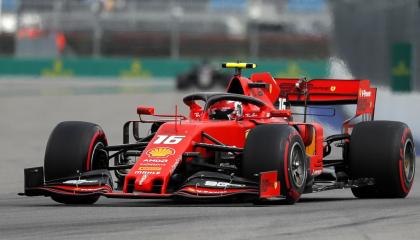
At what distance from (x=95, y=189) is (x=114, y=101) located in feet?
91.2

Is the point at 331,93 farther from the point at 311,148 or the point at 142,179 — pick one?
the point at 142,179

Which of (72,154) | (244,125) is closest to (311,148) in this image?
(244,125)

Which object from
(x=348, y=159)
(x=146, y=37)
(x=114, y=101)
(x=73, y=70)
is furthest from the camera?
(x=146, y=37)

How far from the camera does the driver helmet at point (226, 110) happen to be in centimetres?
1162

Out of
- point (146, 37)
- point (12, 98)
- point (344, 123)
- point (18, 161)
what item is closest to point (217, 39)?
point (146, 37)

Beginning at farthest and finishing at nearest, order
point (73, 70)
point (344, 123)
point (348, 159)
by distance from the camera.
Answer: point (73, 70), point (344, 123), point (348, 159)

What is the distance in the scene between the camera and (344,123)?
1305 cm

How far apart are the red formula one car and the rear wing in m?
0.23

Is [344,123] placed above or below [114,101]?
above

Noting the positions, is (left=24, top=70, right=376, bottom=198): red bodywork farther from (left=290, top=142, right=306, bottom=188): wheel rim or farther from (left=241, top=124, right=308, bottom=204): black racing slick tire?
(left=290, top=142, right=306, bottom=188): wheel rim

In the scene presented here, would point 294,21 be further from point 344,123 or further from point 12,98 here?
point 344,123

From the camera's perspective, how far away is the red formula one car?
10.2 meters

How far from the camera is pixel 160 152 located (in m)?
10.4

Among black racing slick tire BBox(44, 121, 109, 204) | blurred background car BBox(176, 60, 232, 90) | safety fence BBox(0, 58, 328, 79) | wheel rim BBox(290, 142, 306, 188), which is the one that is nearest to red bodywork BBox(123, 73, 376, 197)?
wheel rim BBox(290, 142, 306, 188)
